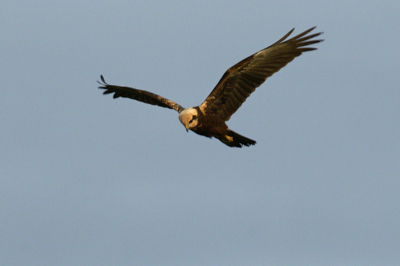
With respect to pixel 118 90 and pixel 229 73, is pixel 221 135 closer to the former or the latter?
pixel 229 73

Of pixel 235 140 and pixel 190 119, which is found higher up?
pixel 190 119

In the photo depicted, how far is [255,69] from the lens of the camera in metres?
12.7

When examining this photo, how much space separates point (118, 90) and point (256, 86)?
4.61 m

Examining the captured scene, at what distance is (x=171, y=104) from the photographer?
47.9ft

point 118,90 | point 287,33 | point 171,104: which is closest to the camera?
point 287,33

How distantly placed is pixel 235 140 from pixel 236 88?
113 centimetres

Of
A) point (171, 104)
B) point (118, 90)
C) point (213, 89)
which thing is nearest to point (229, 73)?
point (213, 89)

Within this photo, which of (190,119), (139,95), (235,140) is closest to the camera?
(190,119)

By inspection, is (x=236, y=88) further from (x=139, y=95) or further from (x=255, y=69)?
(x=139, y=95)

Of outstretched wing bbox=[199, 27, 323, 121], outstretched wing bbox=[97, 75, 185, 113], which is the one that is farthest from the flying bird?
outstretched wing bbox=[97, 75, 185, 113]

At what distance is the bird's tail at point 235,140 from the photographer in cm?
1275

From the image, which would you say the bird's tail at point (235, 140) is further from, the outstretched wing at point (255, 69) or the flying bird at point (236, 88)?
the outstretched wing at point (255, 69)

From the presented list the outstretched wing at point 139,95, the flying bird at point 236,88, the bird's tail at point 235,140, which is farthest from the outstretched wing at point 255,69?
the outstretched wing at point 139,95

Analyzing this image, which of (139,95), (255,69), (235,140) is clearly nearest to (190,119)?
(235,140)
